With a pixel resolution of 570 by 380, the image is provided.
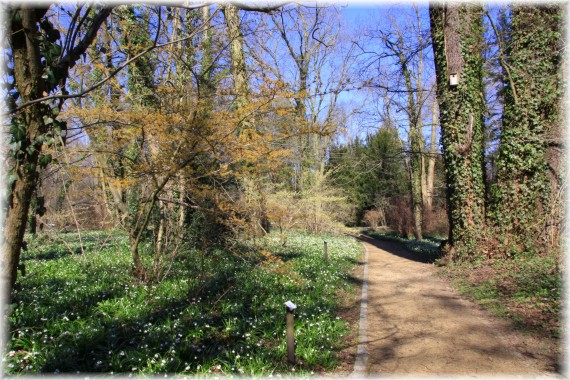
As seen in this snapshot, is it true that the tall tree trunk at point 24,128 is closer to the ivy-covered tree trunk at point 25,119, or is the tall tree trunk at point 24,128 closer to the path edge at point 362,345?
the ivy-covered tree trunk at point 25,119

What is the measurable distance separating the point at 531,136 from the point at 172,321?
918 cm

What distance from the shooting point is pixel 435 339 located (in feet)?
17.3

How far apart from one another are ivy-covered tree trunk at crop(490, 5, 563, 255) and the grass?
182 inches

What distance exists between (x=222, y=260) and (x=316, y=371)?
6.10 metres

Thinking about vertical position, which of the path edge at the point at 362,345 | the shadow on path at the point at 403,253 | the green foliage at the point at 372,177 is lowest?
the shadow on path at the point at 403,253

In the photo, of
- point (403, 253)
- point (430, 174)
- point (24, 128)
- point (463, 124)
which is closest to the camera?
point (24, 128)

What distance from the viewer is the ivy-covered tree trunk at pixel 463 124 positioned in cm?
1028

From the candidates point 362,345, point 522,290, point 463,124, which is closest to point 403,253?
point 463,124

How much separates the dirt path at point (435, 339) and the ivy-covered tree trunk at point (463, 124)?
2.67 m

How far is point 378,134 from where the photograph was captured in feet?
143

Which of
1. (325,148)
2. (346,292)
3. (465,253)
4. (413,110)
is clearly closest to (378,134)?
(325,148)

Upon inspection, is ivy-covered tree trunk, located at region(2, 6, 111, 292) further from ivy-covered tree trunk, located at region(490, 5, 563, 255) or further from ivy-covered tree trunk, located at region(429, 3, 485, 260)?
ivy-covered tree trunk, located at region(429, 3, 485, 260)

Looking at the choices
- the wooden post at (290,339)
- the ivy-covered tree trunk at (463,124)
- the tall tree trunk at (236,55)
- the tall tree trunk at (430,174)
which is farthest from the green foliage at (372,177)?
the wooden post at (290,339)

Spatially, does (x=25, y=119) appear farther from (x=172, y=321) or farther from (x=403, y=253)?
(x=403, y=253)
